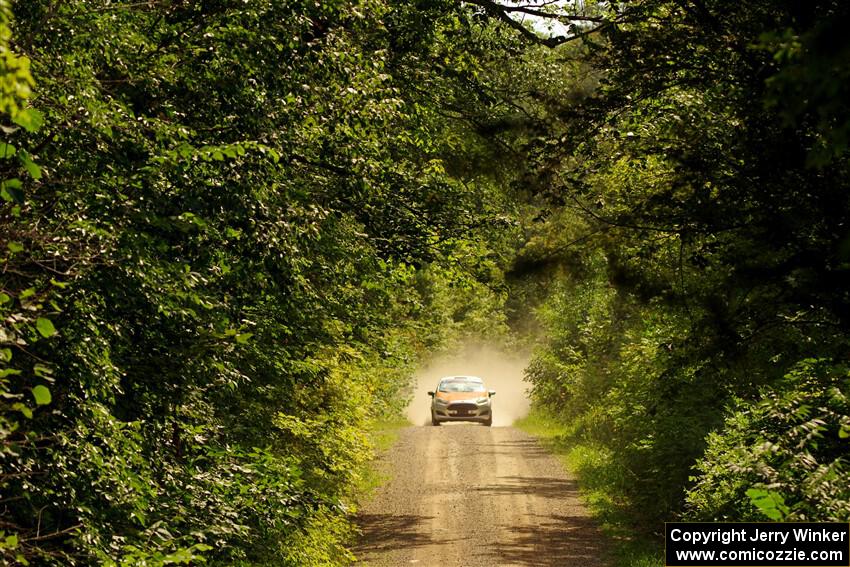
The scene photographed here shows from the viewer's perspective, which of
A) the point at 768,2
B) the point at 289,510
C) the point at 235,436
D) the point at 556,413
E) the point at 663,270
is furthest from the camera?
the point at 556,413

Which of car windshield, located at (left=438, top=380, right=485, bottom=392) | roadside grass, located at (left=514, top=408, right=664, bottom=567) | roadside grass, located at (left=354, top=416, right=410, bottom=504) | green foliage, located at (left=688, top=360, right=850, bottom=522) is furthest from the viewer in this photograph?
car windshield, located at (left=438, top=380, right=485, bottom=392)

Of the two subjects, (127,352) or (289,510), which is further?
(289,510)

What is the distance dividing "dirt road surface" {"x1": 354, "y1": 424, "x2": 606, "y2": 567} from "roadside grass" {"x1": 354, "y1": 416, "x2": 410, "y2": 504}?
0.25 meters

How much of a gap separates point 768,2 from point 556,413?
1087 inches

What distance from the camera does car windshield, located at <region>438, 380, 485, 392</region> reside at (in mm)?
33906

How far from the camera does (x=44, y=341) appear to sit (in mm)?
5980

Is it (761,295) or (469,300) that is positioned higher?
(469,300)

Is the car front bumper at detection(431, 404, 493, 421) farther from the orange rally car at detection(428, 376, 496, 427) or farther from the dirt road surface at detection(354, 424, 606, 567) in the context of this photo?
the dirt road surface at detection(354, 424, 606, 567)

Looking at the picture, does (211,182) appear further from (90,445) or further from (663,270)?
(663,270)

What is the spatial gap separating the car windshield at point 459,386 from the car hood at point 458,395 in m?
0.16

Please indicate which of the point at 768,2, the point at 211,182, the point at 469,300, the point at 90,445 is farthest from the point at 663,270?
the point at 469,300

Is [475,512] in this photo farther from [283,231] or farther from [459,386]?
[459,386]

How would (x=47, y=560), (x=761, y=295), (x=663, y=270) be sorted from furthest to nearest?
1. (x=663, y=270)
2. (x=761, y=295)
3. (x=47, y=560)

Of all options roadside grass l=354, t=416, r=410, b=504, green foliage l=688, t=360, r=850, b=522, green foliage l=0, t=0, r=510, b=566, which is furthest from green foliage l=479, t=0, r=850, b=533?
roadside grass l=354, t=416, r=410, b=504
